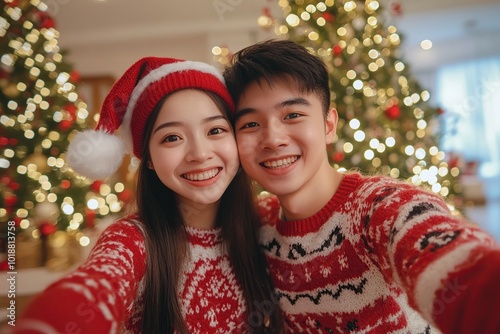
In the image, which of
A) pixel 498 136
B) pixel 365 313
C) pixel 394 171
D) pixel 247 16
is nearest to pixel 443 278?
pixel 365 313

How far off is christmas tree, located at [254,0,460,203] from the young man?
62.7 inches

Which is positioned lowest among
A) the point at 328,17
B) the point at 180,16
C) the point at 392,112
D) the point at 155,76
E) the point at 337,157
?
the point at 337,157

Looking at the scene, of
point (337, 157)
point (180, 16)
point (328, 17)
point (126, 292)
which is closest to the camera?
point (126, 292)

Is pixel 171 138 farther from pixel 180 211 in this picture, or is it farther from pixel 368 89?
pixel 368 89

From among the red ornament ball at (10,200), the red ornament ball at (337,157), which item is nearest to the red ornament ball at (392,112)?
the red ornament ball at (337,157)

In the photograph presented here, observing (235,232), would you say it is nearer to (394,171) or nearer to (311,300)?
(311,300)

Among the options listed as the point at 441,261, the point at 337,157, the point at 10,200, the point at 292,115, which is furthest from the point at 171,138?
the point at 10,200

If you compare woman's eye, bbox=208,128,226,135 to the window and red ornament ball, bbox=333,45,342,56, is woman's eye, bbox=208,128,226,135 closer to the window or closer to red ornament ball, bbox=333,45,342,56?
red ornament ball, bbox=333,45,342,56

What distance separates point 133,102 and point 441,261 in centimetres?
98

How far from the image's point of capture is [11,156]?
277 cm

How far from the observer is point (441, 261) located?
2.10 ft

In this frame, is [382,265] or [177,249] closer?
[382,265]

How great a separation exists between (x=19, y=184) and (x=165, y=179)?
215cm

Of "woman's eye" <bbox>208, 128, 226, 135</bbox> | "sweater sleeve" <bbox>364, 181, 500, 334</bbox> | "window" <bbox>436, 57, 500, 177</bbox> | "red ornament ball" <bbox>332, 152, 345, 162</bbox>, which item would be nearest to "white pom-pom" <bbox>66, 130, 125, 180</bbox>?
"woman's eye" <bbox>208, 128, 226, 135</bbox>
